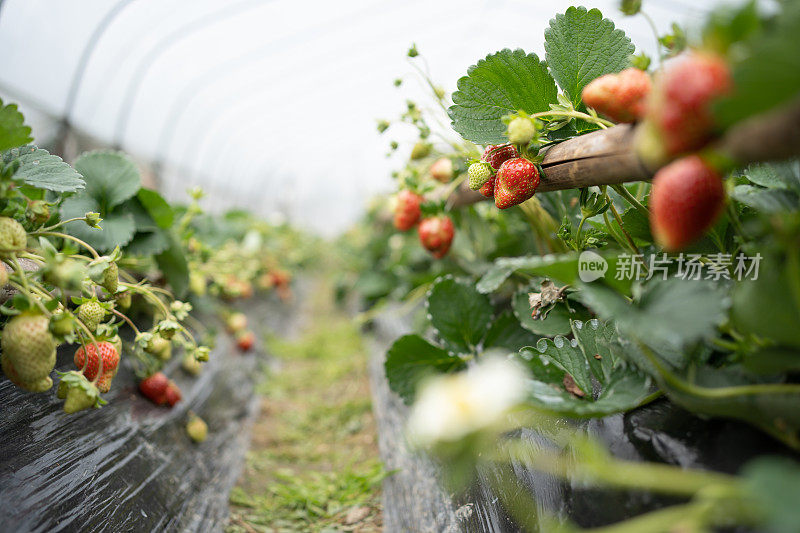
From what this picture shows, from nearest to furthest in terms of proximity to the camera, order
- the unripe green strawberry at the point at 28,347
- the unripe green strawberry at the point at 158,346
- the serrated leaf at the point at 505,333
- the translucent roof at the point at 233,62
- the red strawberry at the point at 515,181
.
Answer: the unripe green strawberry at the point at 28,347 → the red strawberry at the point at 515,181 → the unripe green strawberry at the point at 158,346 → the serrated leaf at the point at 505,333 → the translucent roof at the point at 233,62

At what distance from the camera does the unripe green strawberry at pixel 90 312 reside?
736 mm

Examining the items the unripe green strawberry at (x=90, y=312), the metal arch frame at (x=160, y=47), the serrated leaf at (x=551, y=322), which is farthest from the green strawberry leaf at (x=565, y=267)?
the metal arch frame at (x=160, y=47)

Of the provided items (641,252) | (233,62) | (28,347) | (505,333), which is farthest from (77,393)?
(233,62)

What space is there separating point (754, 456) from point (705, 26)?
1.36ft

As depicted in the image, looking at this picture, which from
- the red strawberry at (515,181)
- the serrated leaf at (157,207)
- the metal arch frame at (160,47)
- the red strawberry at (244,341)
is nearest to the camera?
the red strawberry at (515,181)

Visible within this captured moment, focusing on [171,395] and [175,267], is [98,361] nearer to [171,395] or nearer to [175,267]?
[171,395]

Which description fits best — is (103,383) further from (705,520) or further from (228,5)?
(228,5)

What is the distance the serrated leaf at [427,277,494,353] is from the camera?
956 millimetres

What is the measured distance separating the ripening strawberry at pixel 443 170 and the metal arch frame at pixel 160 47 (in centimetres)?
299

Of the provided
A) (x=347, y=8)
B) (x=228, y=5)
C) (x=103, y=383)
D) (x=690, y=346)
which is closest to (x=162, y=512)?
(x=103, y=383)

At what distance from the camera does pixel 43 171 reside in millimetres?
739

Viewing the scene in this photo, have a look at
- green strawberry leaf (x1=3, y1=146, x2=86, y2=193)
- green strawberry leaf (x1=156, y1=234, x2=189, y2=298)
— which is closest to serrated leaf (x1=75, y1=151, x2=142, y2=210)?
green strawberry leaf (x1=156, y1=234, x2=189, y2=298)

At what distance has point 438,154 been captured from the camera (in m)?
1.14

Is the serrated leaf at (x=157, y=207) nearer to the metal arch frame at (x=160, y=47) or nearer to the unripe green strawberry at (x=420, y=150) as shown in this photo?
the unripe green strawberry at (x=420, y=150)
